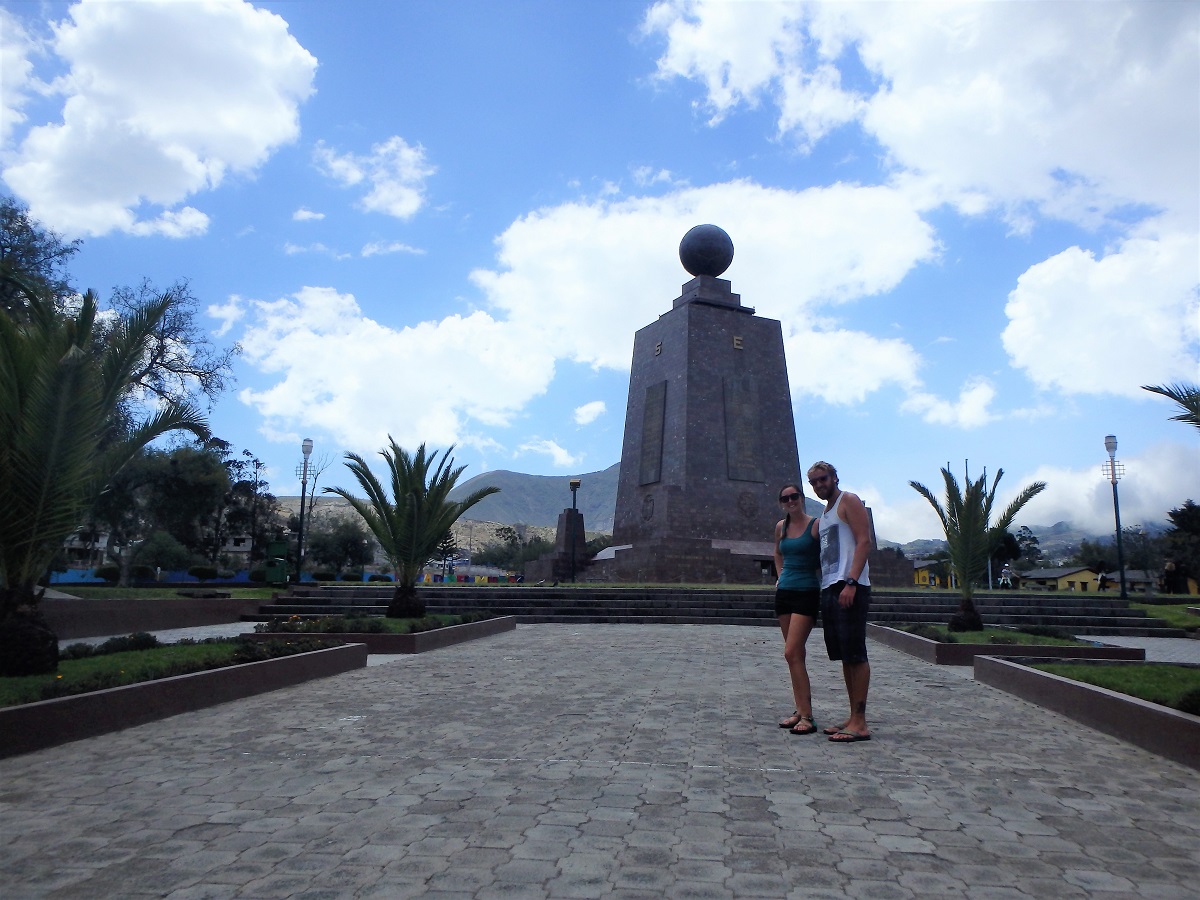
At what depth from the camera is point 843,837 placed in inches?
138

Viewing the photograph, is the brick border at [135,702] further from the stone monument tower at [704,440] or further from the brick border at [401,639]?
the stone monument tower at [704,440]

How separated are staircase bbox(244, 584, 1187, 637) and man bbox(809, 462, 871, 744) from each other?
42.0ft

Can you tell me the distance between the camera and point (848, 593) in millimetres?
5184

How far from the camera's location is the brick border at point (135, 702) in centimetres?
512

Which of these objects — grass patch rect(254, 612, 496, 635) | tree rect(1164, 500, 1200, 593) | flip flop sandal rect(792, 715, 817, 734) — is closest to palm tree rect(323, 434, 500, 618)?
grass patch rect(254, 612, 496, 635)

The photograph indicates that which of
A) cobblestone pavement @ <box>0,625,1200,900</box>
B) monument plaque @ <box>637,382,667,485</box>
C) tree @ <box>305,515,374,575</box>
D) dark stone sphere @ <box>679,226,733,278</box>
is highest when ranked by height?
dark stone sphere @ <box>679,226,733,278</box>

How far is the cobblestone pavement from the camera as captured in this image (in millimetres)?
3025

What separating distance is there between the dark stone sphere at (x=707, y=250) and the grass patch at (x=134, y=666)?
24.4 metres

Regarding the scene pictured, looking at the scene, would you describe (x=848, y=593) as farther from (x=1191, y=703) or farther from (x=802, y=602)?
(x=1191, y=703)

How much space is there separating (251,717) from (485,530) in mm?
137608

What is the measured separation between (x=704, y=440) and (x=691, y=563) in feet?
15.6

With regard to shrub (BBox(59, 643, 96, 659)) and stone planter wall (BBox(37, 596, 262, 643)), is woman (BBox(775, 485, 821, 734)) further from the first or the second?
stone planter wall (BBox(37, 596, 262, 643))

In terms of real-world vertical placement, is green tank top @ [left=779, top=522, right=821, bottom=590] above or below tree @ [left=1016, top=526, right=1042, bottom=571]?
below

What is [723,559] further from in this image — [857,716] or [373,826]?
[373,826]
